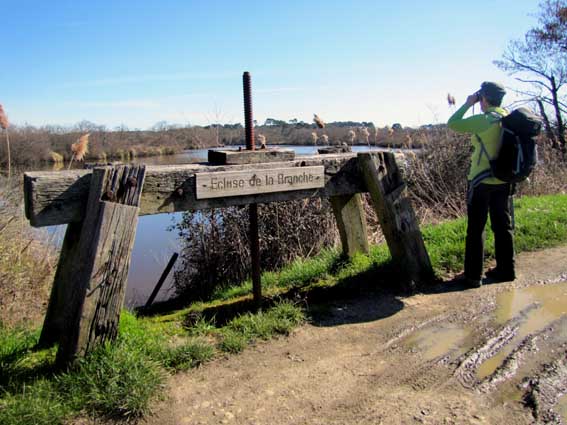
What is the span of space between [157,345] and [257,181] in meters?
1.62

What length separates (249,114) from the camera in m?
4.74

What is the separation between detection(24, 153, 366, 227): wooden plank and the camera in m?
3.50

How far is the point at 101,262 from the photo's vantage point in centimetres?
353

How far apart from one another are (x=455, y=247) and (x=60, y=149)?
1989cm

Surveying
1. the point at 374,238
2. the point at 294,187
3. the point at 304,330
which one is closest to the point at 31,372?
the point at 304,330

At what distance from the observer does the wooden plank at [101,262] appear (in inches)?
137

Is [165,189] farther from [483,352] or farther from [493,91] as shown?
[493,91]

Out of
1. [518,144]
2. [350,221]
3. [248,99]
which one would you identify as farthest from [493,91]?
[248,99]

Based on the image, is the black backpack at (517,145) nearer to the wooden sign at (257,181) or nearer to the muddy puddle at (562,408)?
the wooden sign at (257,181)

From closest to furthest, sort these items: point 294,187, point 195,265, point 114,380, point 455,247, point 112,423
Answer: point 112,423
point 114,380
point 294,187
point 455,247
point 195,265

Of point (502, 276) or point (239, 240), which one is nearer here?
point (502, 276)

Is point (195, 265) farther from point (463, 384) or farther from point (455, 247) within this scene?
point (463, 384)

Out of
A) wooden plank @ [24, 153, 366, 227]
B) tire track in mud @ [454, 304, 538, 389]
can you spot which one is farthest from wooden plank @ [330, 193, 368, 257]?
tire track in mud @ [454, 304, 538, 389]

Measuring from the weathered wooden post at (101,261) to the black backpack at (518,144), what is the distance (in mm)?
3339
